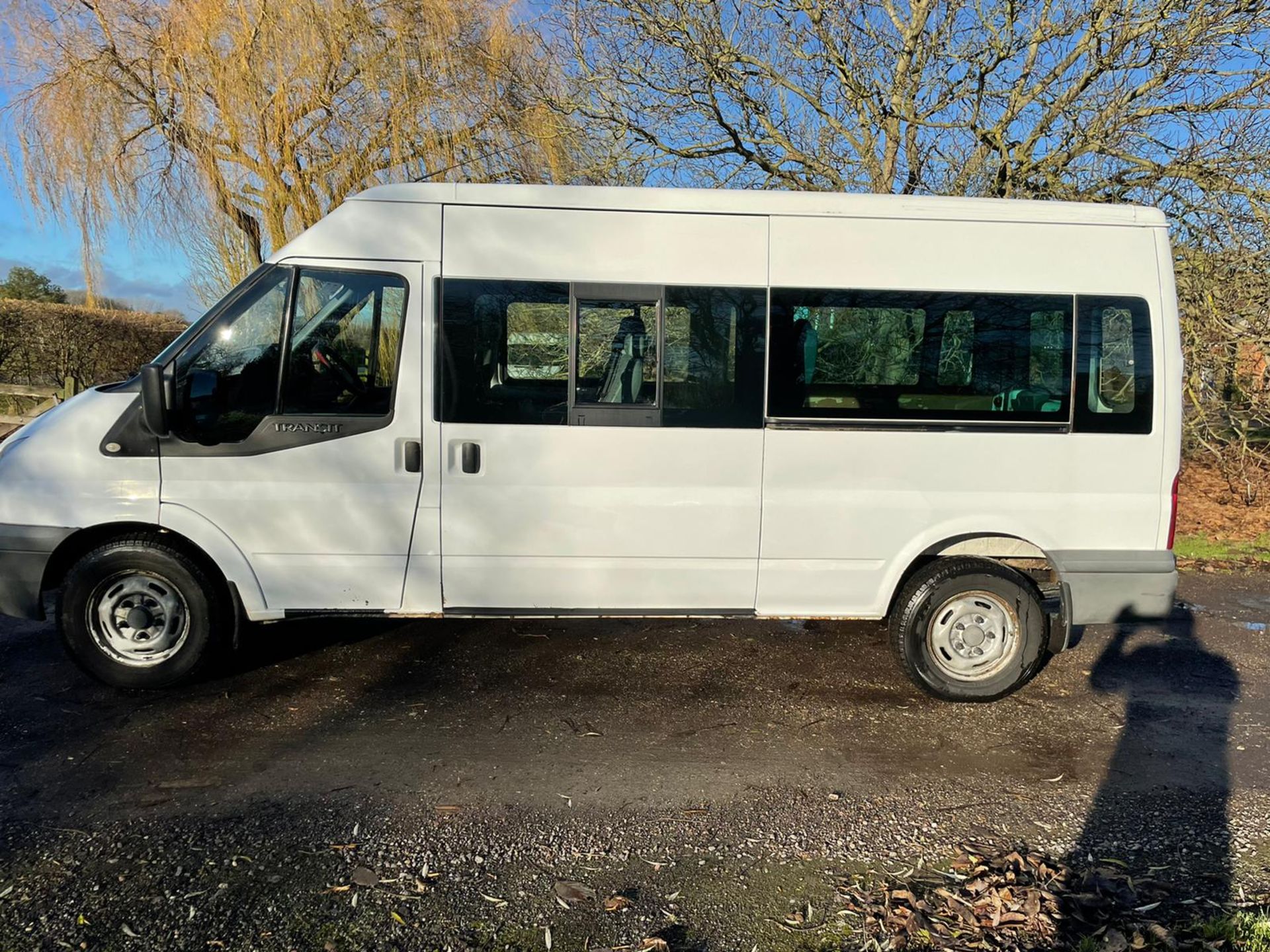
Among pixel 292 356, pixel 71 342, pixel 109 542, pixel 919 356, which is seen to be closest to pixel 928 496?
pixel 919 356

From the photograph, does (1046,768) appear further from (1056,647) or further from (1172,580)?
(1172,580)

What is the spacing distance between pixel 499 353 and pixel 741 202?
4.78 ft

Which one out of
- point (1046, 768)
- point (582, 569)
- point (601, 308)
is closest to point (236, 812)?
point (582, 569)

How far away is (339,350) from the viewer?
4.25 metres

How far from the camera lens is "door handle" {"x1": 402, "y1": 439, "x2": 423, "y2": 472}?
13.8 feet

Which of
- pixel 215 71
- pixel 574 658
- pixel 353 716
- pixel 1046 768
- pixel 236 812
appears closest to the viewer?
pixel 236 812

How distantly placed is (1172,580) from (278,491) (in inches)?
184

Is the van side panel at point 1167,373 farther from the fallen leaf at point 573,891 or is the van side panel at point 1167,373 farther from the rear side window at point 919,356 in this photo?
the fallen leaf at point 573,891

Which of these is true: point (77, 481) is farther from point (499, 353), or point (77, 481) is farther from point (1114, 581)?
point (1114, 581)

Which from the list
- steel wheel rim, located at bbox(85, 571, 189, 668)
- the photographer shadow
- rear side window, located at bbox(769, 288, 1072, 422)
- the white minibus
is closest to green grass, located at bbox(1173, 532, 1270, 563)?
the photographer shadow

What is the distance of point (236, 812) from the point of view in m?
3.23

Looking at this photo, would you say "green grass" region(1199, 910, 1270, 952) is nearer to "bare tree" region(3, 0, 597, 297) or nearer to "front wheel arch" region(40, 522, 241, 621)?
"front wheel arch" region(40, 522, 241, 621)

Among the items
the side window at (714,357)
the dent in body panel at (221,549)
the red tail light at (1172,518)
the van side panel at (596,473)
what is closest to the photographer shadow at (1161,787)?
the red tail light at (1172,518)

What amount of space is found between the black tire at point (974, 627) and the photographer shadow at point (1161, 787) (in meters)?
0.51
